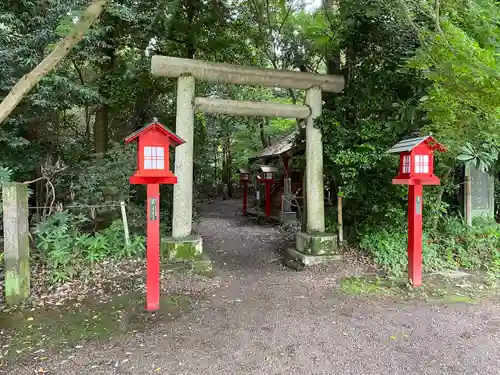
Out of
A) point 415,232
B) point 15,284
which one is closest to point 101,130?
point 15,284

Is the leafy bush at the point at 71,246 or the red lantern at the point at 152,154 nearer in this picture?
the red lantern at the point at 152,154

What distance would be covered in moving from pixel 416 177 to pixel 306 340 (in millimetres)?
3079

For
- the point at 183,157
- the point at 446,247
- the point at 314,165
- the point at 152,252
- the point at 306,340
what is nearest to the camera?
the point at 306,340

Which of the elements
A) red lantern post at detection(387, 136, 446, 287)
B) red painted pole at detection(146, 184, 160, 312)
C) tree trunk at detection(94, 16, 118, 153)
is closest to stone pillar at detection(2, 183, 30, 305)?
red painted pole at detection(146, 184, 160, 312)

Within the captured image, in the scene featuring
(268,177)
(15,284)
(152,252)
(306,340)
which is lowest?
(306,340)

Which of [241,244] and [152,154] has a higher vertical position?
[152,154]

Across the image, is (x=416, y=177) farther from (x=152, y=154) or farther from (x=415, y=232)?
(x=152, y=154)

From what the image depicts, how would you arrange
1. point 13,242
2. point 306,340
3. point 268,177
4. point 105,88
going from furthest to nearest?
point 268,177 < point 105,88 < point 13,242 < point 306,340

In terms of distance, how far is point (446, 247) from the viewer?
7.13m

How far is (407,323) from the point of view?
4203 mm

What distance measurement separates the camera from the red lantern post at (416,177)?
17.1 feet

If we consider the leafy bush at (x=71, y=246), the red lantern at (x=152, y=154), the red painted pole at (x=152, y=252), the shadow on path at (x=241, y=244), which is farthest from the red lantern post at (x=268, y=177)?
the red painted pole at (x=152, y=252)

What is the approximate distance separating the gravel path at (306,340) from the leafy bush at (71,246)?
236 centimetres

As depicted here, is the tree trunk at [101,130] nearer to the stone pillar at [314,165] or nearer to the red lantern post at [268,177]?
the stone pillar at [314,165]
